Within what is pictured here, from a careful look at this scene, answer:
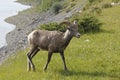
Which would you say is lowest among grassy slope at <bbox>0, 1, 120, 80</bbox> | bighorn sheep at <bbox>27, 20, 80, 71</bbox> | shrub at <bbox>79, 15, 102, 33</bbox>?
shrub at <bbox>79, 15, 102, 33</bbox>

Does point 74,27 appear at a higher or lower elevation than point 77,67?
higher

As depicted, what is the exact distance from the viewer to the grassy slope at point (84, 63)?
73.7 ft

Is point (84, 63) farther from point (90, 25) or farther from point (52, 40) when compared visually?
point (90, 25)

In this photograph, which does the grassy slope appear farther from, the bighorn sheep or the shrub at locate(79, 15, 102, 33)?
the shrub at locate(79, 15, 102, 33)

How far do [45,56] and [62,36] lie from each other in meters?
6.96

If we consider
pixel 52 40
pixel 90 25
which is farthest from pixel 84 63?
pixel 90 25

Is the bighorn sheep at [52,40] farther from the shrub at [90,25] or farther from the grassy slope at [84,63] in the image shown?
the shrub at [90,25]

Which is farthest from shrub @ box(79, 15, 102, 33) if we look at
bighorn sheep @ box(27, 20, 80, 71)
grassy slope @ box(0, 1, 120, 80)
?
bighorn sheep @ box(27, 20, 80, 71)

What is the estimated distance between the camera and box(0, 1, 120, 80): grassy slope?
22.5 metres

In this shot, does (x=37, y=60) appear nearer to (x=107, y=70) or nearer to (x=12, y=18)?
(x=107, y=70)

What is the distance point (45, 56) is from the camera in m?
29.7

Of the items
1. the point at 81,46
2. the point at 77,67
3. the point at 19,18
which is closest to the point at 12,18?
the point at 19,18

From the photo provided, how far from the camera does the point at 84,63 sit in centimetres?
2545

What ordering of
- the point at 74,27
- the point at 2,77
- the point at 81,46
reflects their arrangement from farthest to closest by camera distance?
the point at 81,46 → the point at 2,77 → the point at 74,27
